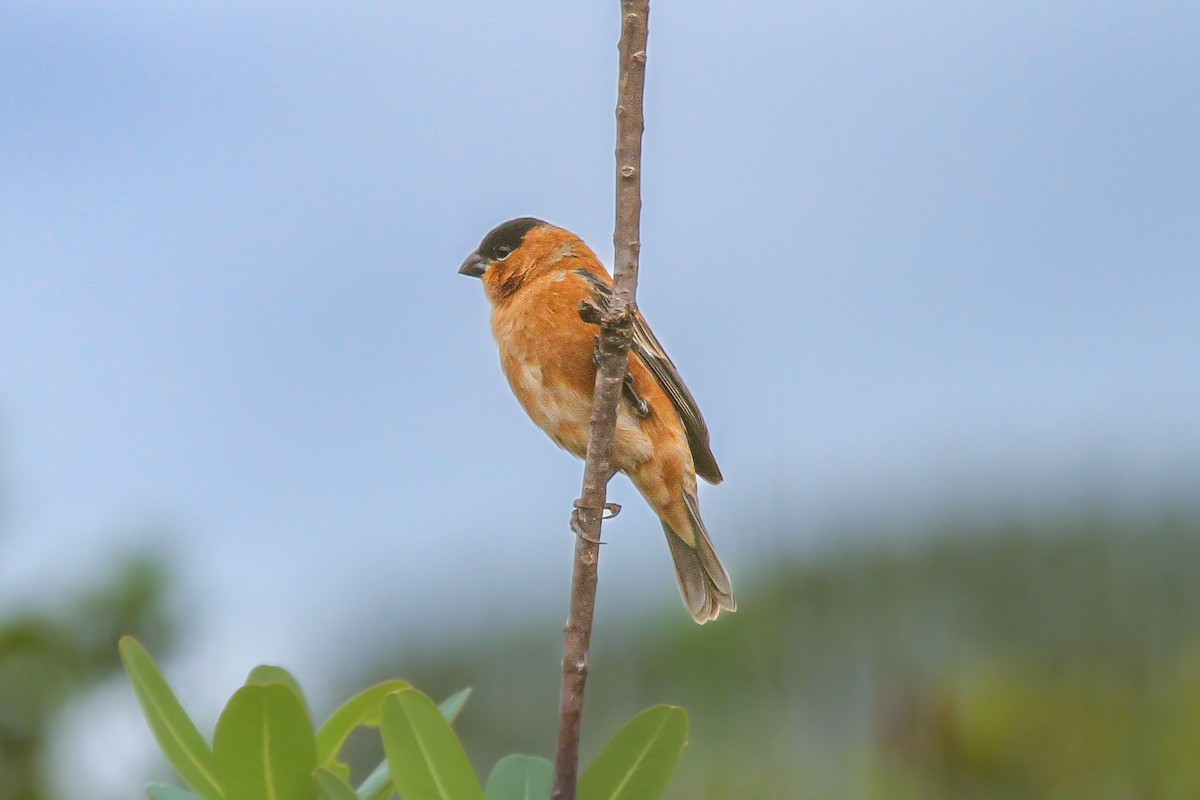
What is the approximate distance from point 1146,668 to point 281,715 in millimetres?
6328

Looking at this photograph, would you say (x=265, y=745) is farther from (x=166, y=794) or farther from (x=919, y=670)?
(x=919, y=670)

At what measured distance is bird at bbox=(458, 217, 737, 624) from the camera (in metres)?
3.64

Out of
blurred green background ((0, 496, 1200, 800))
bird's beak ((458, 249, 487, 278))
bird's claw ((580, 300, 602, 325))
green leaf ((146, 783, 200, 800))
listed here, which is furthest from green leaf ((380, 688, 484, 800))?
blurred green background ((0, 496, 1200, 800))

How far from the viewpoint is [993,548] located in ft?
24.2

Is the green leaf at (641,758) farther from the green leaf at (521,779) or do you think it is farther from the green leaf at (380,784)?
the green leaf at (380,784)

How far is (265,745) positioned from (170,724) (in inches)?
8.8

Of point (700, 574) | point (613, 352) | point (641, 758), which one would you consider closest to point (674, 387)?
point (700, 574)

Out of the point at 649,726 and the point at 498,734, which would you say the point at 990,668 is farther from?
the point at 649,726

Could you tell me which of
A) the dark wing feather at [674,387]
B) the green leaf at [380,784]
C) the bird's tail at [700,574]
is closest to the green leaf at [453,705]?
the green leaf at [380,784]

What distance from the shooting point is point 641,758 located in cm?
184

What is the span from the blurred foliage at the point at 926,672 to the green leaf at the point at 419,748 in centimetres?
467

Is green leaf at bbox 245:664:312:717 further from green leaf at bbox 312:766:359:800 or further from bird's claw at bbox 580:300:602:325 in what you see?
bird's claw at bbox 580:300:602:325

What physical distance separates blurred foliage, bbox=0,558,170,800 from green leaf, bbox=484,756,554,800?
7.75ft

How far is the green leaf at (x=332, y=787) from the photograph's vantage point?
5.49 ft
